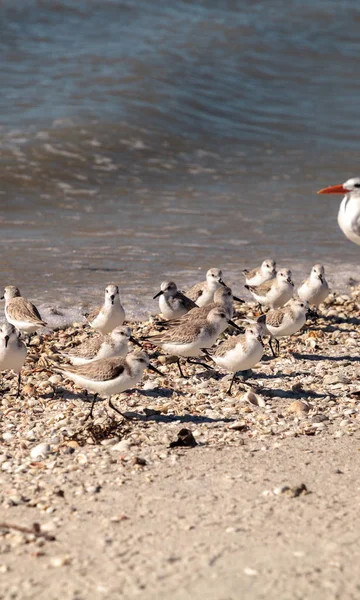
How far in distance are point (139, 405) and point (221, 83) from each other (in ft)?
53.5

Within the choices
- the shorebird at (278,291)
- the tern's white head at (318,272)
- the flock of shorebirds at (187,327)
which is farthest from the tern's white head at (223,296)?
the tern's white head at (318,272)

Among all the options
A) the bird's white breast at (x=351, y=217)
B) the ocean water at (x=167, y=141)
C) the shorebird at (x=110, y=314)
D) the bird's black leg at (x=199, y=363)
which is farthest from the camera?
the ocean water at (x=167, y=141)

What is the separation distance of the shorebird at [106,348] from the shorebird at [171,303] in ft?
5.29

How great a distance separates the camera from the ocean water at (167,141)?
1276 cm

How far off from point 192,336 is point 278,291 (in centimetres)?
219

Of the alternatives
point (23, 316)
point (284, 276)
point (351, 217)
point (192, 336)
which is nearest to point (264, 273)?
point (284, 276)

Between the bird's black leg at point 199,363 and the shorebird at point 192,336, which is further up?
the shorebird at point 192,336

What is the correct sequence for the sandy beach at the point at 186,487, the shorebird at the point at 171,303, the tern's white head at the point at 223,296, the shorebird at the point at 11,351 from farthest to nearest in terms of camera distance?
the shorebird at the point at 171,303
the tern's white head at the point at 223,296
the shorebird at the point at 11,351
the sandy beach at the point at 186,487

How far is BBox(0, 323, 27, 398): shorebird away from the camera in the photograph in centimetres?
768

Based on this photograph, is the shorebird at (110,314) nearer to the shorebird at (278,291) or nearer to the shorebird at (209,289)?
the shorebird at (209,289)

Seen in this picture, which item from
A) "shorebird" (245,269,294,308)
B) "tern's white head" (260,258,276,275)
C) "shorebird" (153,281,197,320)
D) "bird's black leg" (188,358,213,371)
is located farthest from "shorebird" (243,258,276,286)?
"bird's black leg" (188,358,213,371)

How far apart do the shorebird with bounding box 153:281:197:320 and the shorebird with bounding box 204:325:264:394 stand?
1700 millimetres

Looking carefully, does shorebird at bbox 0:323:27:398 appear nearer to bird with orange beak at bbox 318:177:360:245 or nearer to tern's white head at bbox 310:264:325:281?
tern's white head at bbox 310:264:325:281

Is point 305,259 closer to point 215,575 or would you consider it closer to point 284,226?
point 284,226
